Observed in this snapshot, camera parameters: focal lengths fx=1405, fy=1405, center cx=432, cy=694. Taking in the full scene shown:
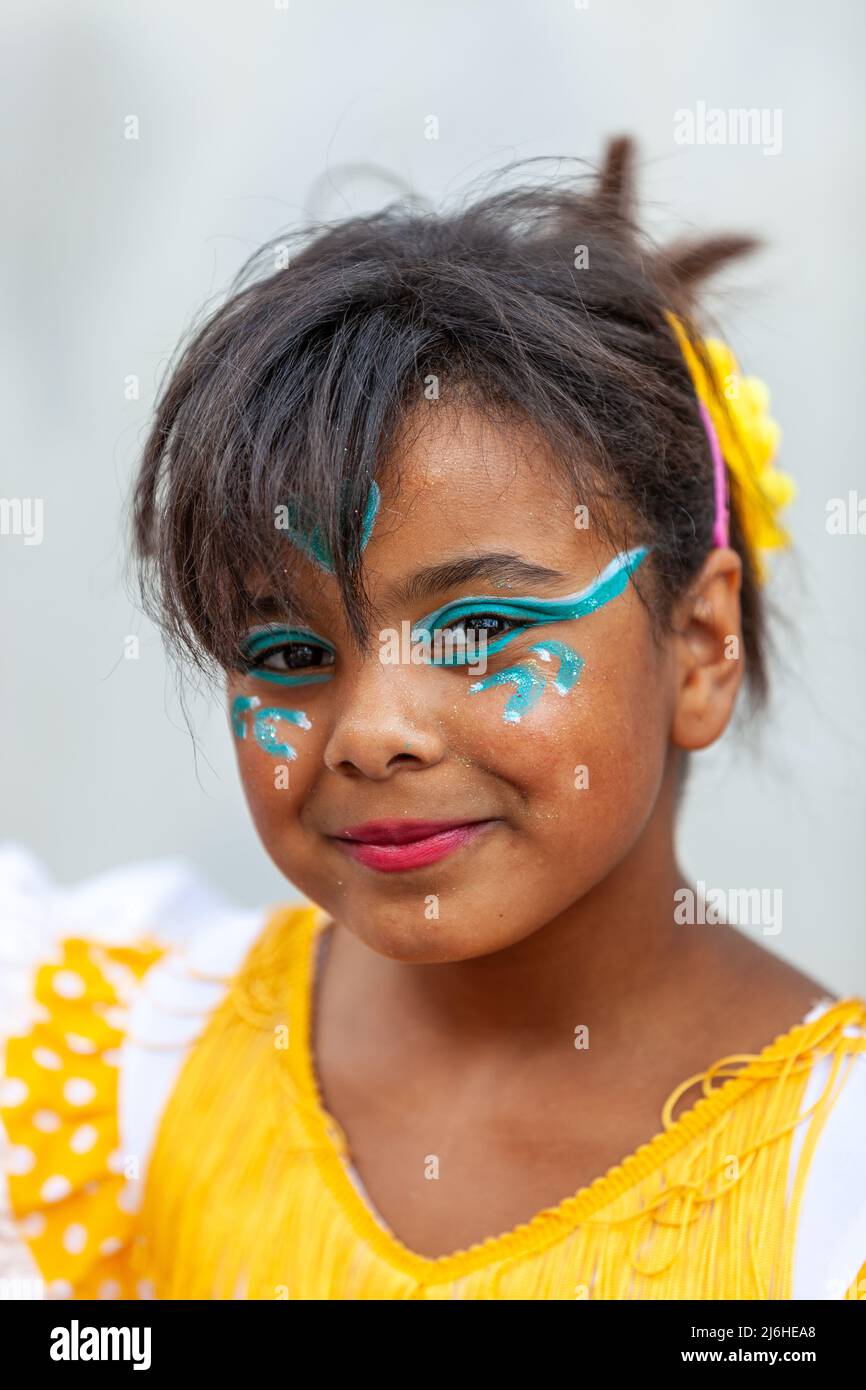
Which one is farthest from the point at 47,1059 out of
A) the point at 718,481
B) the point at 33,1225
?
the point at 718,481

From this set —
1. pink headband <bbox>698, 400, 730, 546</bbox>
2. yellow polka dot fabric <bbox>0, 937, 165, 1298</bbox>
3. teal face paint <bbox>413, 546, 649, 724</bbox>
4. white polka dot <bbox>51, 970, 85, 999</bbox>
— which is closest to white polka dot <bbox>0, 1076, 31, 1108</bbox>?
yellow polka dot fabric <bbox>0, 937, 165, 1298</bbox>

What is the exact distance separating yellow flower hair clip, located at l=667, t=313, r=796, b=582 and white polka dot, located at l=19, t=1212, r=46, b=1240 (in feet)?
3.03

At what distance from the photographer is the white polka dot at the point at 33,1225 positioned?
136 cm

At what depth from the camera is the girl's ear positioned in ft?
4.15

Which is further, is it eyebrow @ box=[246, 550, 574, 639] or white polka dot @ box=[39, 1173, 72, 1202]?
white polka dot @ box=[39, 1173, 72, 1202]

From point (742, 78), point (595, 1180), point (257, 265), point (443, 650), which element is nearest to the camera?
point (443, 650)

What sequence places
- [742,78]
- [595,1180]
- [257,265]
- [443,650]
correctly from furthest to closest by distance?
[742,78] < [257,265] < [595,1180] < [443,650]

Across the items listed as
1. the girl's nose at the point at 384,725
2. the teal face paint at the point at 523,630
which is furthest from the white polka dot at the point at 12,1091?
the teal face paint at the point at 523,630

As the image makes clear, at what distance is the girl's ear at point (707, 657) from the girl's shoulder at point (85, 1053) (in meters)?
0.57

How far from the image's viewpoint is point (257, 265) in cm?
134

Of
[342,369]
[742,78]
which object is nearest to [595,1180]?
[342,369]

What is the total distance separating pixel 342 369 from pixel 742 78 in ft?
A: 4.00

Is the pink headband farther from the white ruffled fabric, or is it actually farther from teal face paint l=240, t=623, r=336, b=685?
the white ruffled fabric
